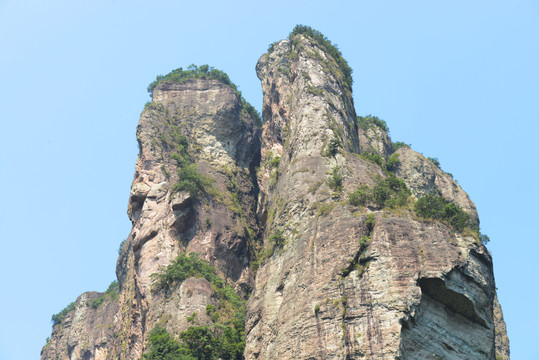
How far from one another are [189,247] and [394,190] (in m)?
21.8

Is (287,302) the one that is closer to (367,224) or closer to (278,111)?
(367,224)

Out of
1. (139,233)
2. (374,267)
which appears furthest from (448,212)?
(139,233)

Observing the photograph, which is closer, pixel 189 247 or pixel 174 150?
pixel 189 247

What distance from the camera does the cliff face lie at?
39.2m

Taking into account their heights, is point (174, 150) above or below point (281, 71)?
below

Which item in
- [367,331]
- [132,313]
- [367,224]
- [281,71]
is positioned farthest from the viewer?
[281,71]

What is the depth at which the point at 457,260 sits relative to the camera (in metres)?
40.3

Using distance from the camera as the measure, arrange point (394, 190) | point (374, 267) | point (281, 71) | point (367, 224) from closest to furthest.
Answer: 1. point (374, 267)
2. point (367, 224)
3. point (394, 190)
4. point (281, 71)

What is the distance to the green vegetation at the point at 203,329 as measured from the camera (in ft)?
162

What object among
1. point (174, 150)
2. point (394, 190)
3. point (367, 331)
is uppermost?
point (174, 150)

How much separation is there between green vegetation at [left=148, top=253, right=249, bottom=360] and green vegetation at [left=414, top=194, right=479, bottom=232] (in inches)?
647

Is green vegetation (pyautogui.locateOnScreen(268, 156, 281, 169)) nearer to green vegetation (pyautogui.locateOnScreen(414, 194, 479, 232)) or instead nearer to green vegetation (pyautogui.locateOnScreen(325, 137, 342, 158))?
green vegetation (pyautogui.locateOnScreen(325, 137, 342, 158))

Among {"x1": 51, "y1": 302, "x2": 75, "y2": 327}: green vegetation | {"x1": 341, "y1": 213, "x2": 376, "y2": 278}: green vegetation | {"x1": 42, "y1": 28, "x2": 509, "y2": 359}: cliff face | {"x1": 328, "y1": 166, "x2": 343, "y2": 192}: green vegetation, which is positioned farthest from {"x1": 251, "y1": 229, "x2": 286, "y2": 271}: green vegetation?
{"x1": 51, "y1": 302, "x2": 75, "y2": 327}: green vegetation

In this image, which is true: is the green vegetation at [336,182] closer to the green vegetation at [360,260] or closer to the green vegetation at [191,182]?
the green vegetation at [360,260]
